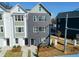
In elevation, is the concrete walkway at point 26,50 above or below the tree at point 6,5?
below

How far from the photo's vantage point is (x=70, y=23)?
367 inches

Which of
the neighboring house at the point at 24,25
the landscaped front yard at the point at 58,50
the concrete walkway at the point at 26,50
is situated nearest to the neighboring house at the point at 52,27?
the neighboring house at the point at 24,25

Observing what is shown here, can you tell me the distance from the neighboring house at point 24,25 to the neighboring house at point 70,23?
0.64 meters

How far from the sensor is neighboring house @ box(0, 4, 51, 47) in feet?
29.0

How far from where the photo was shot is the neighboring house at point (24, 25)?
8.84 m

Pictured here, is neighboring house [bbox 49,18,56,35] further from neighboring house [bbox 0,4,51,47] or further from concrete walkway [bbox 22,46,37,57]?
concrete walkway [bbox 22,46,37,57]

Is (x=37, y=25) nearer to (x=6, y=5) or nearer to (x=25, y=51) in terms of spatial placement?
(x=25, y=51)

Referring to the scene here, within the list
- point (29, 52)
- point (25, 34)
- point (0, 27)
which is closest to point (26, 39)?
point (25, 34)

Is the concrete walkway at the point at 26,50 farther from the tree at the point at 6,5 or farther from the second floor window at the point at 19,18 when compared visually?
the tree at the point at 6,5

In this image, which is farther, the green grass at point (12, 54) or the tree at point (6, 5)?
the tree at point (6, 5)

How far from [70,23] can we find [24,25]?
8.21 ft

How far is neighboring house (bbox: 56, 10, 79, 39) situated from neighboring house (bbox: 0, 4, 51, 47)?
0.64 m

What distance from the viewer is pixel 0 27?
29.1 ft

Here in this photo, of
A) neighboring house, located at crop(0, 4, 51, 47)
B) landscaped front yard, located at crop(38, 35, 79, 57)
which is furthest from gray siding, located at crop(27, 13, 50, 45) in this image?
landscaped front yard, located at crop(38, 35, 79, 57)
